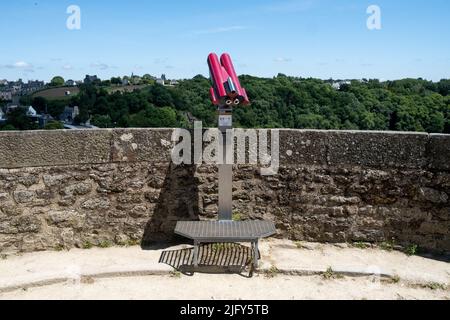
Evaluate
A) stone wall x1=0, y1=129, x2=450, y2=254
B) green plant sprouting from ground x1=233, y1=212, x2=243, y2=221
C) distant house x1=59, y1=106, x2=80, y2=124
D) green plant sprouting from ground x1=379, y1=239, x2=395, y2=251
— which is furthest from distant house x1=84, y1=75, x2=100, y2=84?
green plant sprouting from ground x1=379, y1=239, x2=395, y2=251

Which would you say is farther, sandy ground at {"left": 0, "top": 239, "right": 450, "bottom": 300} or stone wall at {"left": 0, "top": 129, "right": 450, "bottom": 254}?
stone wall at {"left": 0, "top": 129, "right": 450, "bottom": 254}

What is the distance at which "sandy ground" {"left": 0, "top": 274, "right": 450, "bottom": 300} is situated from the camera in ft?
11.1

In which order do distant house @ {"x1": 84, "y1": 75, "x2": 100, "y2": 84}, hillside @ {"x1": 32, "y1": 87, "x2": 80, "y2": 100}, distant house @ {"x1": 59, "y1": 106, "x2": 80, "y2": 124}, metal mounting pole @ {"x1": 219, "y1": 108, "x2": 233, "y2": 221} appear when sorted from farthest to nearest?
1. distant house @ {"x1": 84, "y1": 75, "x2": 100, "y2": 84}
2. hillside @ {"x1": 32, "y1": 87, "x2": 80, "y2": 100}
3. distant house @ {"x1": 59, "y1": 106, "x2": 80, "y2": 124}
4. metal mounting pole @ {"x1": 219, "y1": 108, "x2": 233, "y2": 221}

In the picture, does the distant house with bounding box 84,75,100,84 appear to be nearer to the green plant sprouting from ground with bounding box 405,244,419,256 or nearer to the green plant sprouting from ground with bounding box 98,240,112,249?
the green plant sprouting from ground with bounding box 98,240,112,249

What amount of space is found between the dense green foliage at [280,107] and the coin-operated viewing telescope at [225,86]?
450 cm

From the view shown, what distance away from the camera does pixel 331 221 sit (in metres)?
4.42

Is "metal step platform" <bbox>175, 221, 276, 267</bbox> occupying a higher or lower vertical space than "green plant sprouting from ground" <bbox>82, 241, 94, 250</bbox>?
higher

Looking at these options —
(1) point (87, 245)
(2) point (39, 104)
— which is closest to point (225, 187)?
(1) point (87, 245)

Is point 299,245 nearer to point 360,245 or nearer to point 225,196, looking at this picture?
point 360,245

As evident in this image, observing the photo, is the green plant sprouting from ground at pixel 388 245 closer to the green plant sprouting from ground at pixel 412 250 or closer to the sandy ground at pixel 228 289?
the green plant sprouting from ground at pixel 412 250

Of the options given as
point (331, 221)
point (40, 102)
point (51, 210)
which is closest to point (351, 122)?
point (331, 221)

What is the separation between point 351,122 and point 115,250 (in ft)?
50.9

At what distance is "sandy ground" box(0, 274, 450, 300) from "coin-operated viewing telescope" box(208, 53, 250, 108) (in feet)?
5.09
